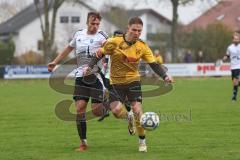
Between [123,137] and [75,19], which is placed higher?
[75,19]

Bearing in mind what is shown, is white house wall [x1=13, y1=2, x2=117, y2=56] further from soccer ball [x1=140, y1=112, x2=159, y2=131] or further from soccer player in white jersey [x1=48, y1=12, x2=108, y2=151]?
soccer ball [x1=140, y1=112, x2=159, y2=131]

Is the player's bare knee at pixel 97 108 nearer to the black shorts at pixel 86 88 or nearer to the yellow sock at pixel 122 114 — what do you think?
the black shorts at pixel 86 88

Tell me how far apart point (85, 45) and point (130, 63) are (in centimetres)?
101

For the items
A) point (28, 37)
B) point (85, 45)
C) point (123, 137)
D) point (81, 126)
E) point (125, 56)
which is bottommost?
point (123, 137)

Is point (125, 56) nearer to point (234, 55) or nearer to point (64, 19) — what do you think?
point (234, 55)

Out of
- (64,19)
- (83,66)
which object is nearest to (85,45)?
(83,66)

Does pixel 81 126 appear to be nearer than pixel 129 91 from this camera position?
No

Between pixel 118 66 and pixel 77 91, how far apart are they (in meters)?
0.96

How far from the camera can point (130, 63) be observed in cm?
966

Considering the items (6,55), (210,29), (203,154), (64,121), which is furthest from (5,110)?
(210,29)

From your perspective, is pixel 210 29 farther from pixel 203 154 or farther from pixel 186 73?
pixel 203 154

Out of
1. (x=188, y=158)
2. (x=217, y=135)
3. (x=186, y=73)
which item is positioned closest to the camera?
(x=188, y=158)

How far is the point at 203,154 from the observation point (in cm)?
922

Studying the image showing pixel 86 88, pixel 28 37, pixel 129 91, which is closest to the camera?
pixel 129 91
